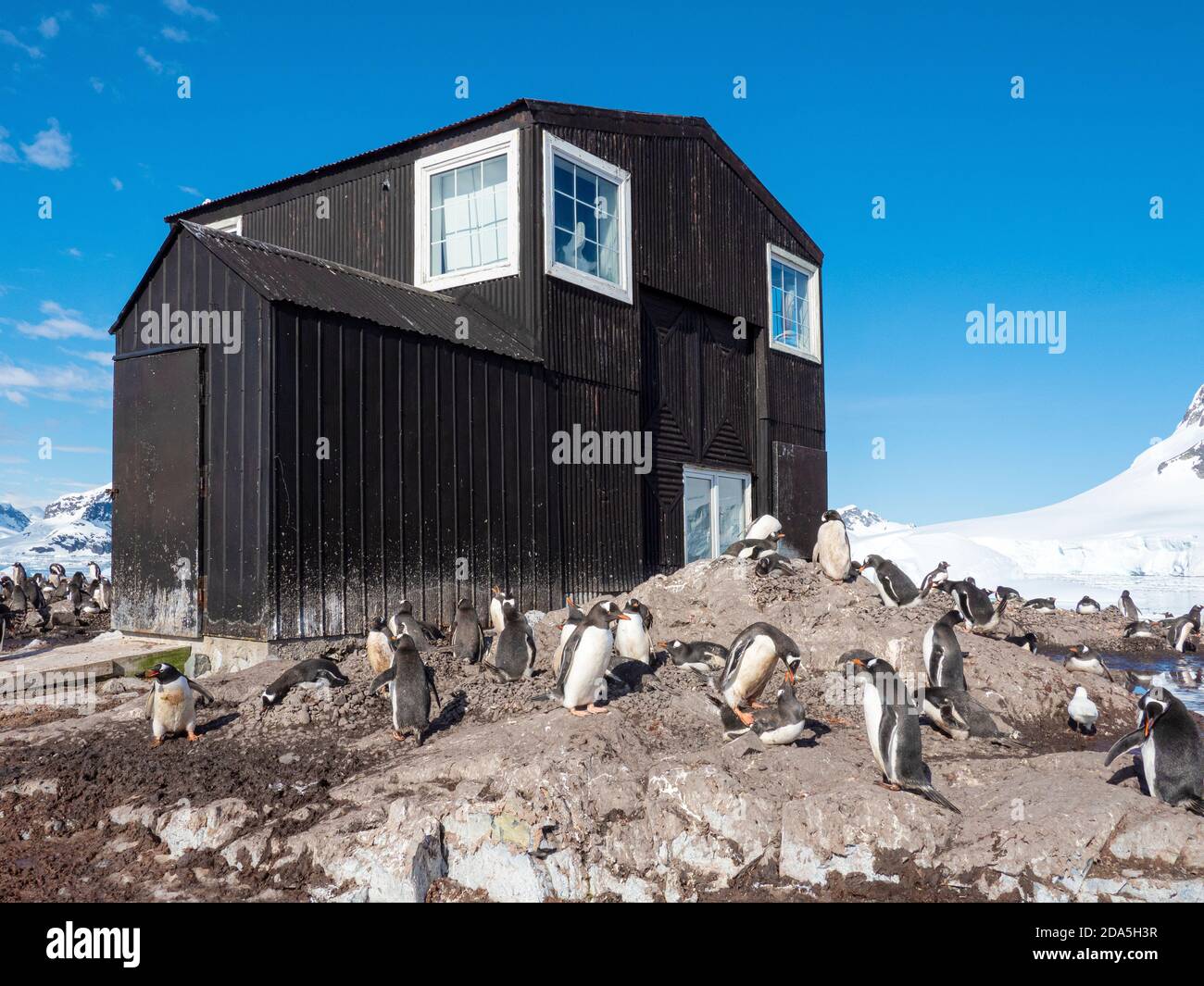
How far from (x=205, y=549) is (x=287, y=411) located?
237 cm

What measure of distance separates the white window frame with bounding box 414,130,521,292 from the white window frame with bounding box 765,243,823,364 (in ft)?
30.6

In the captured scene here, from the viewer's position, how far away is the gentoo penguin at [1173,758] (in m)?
7.26

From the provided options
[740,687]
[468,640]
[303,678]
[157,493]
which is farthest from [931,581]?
[157,493]

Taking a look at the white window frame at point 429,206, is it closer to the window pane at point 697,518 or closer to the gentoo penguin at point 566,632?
the window pane at point 697,518

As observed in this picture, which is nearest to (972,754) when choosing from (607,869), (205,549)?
(607,869)

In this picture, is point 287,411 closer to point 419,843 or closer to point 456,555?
point 456,555

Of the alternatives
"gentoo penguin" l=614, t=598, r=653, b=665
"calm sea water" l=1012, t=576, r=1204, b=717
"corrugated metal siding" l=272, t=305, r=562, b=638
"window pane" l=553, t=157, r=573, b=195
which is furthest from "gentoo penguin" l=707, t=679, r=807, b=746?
"window pane" l=553, t=157, r=573, b=195

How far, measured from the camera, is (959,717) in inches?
388

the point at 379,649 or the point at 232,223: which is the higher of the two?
the point at 232,223

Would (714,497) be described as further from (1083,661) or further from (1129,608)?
(1129,608)

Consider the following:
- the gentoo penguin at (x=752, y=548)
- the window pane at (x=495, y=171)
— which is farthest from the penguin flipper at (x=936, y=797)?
the window pane at (x=495, y=171)

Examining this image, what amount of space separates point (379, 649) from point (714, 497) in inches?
469

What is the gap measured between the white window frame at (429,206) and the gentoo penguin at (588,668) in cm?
932

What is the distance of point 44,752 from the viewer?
29.5 ft
